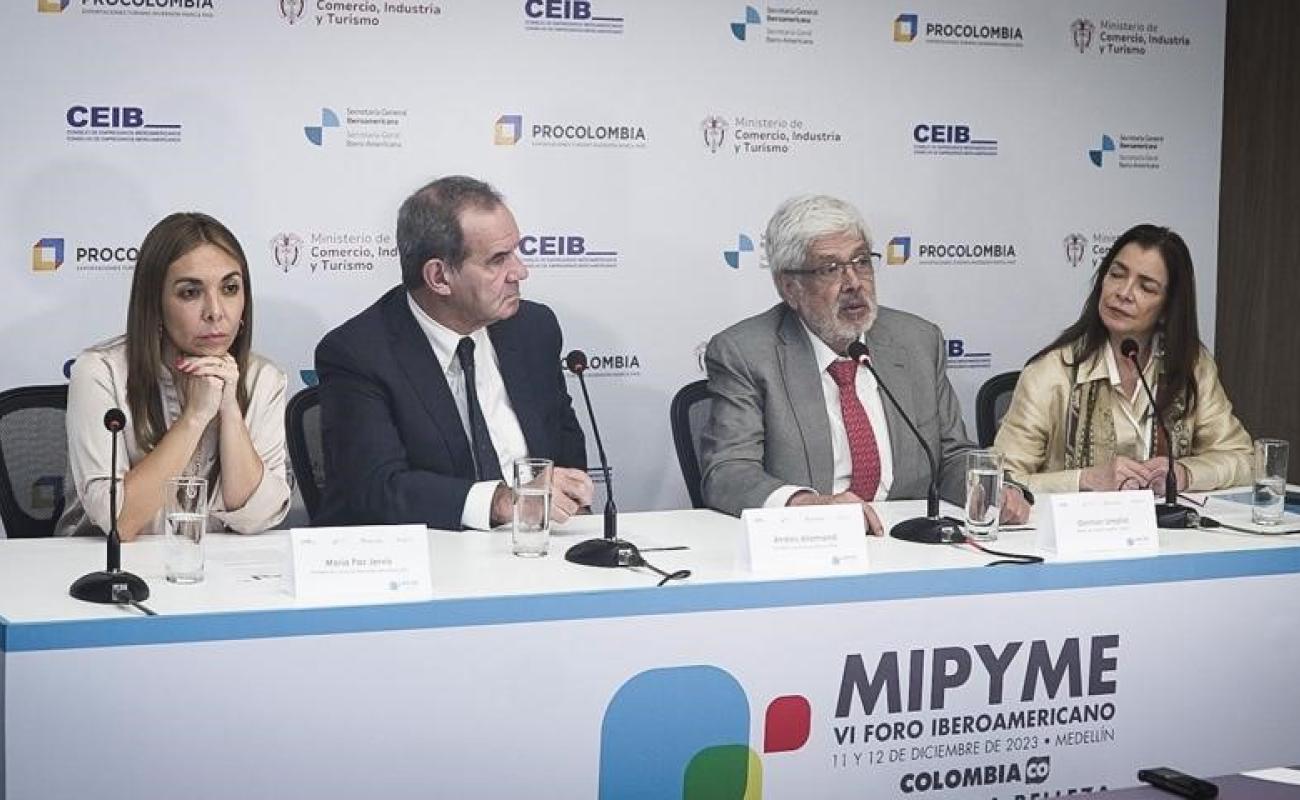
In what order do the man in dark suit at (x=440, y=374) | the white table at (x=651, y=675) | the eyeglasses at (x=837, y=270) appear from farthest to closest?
the eyeglasses at (x=837, y=270) → the man in dark suit at (x=440, y=374) → the white table at (x=651, y=675)

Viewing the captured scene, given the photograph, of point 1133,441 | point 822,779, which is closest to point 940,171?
point 1133,441

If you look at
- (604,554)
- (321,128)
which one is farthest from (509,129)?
(604,554)

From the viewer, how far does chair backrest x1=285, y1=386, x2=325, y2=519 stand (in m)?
3.87

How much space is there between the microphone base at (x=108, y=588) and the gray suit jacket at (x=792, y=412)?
1480 millimetres

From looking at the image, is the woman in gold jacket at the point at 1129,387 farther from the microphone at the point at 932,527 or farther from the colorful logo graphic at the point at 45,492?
the colorful logo graphic at the point at 45,492

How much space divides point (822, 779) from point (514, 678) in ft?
1.92

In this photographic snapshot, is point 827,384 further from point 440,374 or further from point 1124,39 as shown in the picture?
point 1124,39

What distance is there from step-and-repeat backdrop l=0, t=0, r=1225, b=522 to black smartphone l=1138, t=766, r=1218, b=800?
3.19 metres

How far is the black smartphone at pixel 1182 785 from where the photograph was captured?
5.79 ft

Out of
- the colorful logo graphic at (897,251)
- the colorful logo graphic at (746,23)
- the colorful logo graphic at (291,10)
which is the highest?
the colorful logo graphic at (746,23)

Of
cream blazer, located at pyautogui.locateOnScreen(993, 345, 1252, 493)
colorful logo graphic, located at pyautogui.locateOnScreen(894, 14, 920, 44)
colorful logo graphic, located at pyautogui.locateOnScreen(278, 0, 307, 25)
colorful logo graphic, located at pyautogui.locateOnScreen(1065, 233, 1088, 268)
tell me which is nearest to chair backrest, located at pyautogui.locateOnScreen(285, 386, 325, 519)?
colorful logo graphic, located at pyautogui.locateOnScreen(278, 0, 307, 25)

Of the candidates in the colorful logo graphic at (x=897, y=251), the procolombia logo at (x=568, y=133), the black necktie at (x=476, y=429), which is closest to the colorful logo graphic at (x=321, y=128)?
the procolombia logo at (x=568, y=133)

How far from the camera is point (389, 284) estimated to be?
15.3ft

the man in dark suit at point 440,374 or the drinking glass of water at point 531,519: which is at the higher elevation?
the man in dark suit at point 440,374
